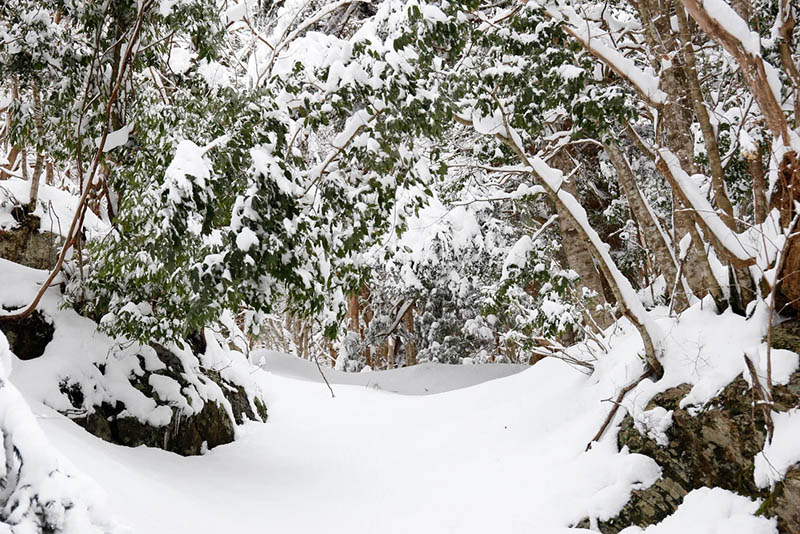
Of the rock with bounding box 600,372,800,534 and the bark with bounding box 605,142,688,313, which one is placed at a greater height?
the bark with bounding box 605,142,688,313

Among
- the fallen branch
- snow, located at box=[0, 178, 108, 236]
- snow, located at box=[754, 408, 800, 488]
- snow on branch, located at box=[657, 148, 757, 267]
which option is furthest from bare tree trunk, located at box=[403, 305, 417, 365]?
snow, located at box=[754, 408, 800, 488]

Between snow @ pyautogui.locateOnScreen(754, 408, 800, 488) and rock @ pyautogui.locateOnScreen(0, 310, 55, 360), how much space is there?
5958 millimetres

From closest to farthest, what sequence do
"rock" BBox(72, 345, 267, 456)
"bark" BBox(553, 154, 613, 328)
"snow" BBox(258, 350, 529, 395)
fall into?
1. "rock" BBox(72, 345, 267, 456)
2. "bark" BBox(553, 154, 613, 328)
3. "snow" BBox(258, 350, 529, 395)

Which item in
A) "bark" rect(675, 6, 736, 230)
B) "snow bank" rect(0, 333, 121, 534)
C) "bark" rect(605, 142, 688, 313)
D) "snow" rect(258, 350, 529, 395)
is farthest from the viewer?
"snow" rect(258, 350, 529, 395)

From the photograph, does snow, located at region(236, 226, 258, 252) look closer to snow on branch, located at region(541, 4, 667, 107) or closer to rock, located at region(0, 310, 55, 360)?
rock, located at region(0, 310, 55, 360)

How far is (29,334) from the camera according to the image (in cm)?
563

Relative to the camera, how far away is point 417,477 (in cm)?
605

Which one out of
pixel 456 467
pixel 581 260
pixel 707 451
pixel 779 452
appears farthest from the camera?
pixel 581 260

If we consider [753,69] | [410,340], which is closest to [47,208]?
[753,69]

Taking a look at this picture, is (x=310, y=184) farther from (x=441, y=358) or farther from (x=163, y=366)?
(x=441, y=358)

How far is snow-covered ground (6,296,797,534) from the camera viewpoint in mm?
3910

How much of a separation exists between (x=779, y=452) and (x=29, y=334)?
6150 millimetres

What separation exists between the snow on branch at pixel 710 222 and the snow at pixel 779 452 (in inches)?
45.9

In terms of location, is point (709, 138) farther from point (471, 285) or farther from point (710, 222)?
point (471, 285)
